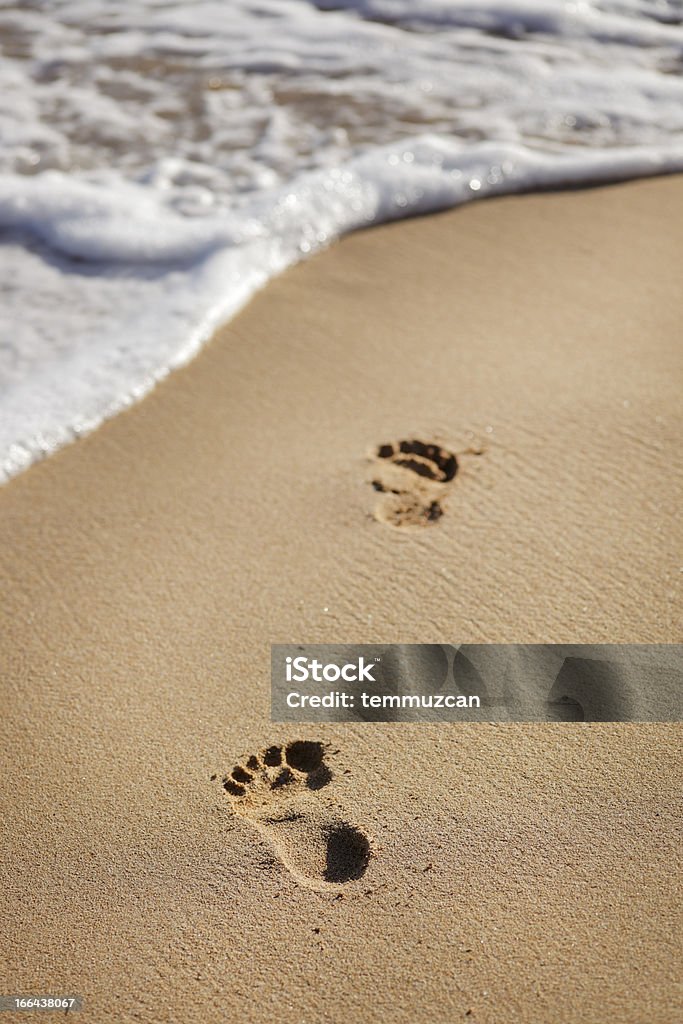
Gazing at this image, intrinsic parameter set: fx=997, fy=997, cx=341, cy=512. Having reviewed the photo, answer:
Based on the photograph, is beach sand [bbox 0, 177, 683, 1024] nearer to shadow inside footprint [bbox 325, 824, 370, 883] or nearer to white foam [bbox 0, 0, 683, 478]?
shadow inside footprint [bbox 325, 824, 370, 883]

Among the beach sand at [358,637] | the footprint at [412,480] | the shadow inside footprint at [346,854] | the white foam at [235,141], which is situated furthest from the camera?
the white foam at [235,141]

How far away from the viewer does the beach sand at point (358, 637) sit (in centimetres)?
164

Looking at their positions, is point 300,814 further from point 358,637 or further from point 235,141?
point 235,141

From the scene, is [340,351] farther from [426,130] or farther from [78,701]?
[426,130]

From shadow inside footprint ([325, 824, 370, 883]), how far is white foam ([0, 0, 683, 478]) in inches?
56.3

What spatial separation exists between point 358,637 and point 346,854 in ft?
1.66

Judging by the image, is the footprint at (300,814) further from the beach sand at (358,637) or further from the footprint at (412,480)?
the footprint at (412,480)

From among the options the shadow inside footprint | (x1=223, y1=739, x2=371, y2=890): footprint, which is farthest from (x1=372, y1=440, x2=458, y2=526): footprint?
the shadow inside footprint

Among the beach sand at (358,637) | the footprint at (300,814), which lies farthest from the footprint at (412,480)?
the footprint at (300,814)

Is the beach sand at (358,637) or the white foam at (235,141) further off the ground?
the white foam at (235,141)

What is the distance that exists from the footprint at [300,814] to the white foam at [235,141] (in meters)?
1.23

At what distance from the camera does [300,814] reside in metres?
1.83

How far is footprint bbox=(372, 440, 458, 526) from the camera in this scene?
8.00 feet

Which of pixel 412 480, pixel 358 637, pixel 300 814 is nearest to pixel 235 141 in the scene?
pixel 412 480
